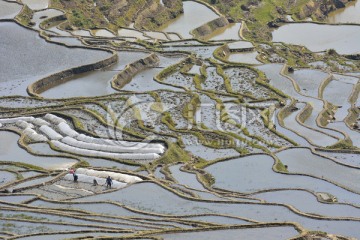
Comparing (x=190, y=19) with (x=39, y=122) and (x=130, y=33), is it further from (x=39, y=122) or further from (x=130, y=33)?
(x=39, y=122)

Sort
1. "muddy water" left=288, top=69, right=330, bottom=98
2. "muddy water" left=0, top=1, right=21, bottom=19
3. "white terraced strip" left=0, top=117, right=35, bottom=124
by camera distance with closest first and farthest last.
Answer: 1. "white terraced strip" left=0, top=117, right=35, bottom=124
2. "muddy water" left=288, top=69, right=330, bottom=98
3. "muddy water" left=0, top=1, right=21, bottom=19

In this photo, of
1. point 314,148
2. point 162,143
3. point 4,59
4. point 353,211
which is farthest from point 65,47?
point 353,211

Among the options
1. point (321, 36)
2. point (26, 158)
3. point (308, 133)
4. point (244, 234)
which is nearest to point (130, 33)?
point (321, 36)

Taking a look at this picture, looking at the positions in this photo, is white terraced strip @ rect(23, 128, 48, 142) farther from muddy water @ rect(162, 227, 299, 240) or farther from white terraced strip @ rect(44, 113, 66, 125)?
muddy water @ rect(162, 227, 299, 240)

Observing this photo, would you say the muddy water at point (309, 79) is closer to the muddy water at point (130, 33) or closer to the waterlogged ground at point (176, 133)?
the waterlogged ground at point (176, 133)

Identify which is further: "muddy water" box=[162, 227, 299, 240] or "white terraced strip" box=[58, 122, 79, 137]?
"white terraced strip" box=[58, 122, 79, 137]

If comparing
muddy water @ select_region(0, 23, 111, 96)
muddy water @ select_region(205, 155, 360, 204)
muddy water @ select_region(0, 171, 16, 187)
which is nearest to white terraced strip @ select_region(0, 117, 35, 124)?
muddy water @ select_region(0, 23, 111, 96)

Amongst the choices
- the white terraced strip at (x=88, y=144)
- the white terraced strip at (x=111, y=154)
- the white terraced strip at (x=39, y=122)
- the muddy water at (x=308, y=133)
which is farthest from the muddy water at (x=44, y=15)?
the white terraced strip at (x=111, y=154)
